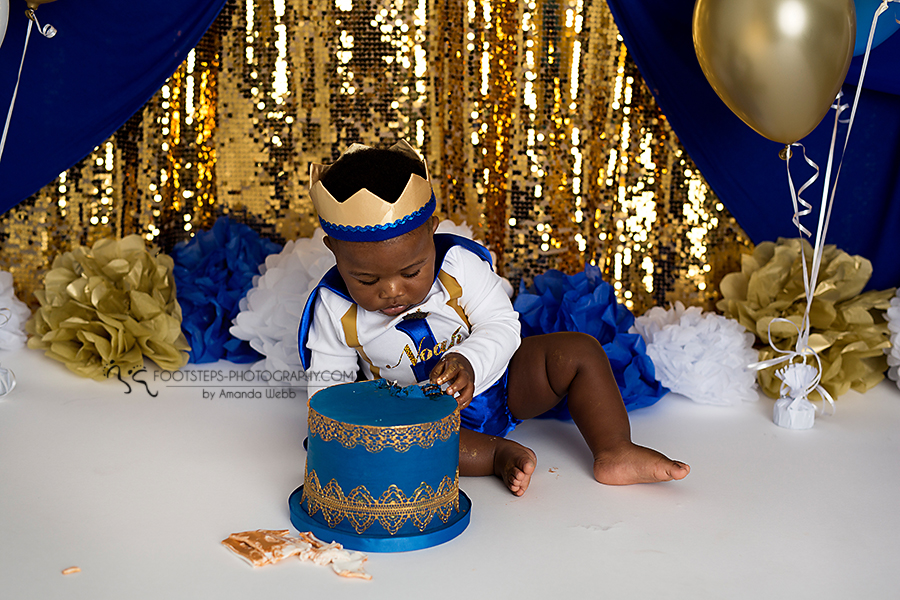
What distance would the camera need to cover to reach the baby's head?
1.38 metres

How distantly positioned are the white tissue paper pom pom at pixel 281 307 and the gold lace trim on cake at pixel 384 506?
0.75 m

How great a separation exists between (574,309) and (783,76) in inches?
25.9

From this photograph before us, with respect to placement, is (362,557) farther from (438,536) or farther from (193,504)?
(193,504)

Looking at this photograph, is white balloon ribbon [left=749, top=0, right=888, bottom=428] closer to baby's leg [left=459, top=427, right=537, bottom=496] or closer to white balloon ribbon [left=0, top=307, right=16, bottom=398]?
baby's leg [left=459, top=427, right=537, bottom=496]

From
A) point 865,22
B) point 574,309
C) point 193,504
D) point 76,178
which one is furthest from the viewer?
point 76,178

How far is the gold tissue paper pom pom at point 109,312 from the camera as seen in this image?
197cm

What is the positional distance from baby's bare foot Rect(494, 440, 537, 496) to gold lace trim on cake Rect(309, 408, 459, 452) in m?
0.22

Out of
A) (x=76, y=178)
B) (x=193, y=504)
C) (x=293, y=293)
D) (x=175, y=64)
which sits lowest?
(x=193, y=504)

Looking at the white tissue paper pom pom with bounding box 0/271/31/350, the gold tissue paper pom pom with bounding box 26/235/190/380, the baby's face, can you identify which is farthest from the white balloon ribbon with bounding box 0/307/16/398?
the baby's face

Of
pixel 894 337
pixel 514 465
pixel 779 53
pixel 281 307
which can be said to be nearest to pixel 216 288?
pixel 281 307

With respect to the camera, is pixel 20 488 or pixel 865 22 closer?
pixel 20 488

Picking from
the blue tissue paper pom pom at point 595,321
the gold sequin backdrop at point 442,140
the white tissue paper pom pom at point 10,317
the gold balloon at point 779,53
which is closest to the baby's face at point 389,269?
the blue tissue paper pom pom at point 595,321

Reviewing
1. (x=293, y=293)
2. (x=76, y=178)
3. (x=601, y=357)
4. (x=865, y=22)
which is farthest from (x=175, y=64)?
(x=865, y=22)

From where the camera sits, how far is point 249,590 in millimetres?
1101
